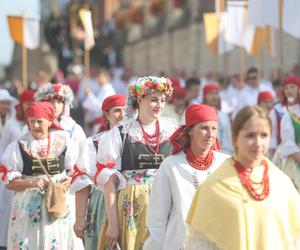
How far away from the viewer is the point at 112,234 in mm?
6820

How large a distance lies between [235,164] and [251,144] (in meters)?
0.19

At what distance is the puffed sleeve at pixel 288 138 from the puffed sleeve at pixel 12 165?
2.59m

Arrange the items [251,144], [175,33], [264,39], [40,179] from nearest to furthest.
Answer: [251,144], [40,179], [264,39], [175,33]

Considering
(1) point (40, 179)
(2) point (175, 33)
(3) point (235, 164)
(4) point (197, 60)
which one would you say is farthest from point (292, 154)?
(2) point (175, 33)

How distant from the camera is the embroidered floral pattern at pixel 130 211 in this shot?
22.7 ft

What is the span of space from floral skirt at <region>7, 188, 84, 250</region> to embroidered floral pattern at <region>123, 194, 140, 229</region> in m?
1.62

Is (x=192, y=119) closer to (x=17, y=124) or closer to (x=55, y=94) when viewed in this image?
(x=55, y=94)

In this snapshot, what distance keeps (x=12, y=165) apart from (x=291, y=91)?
147 inches

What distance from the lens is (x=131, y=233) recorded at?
6883 millimetres

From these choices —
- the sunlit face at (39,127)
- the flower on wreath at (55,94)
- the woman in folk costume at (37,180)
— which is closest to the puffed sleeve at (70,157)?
the woman in folk costume at (37,180)

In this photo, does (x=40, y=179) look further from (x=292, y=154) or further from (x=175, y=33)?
(x=175, y=33)

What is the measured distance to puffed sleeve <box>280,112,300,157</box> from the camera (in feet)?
31.4

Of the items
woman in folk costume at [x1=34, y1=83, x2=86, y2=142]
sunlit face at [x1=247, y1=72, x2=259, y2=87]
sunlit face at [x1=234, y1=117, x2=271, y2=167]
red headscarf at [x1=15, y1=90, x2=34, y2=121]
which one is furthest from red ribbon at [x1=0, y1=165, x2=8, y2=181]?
sunlit face at [x1=247, y1=72, x2=259, y2=87]

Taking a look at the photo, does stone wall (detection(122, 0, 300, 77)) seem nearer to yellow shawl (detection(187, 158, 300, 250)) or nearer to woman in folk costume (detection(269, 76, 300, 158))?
woman in folk costume (detection(269, 76, 300, 158))
